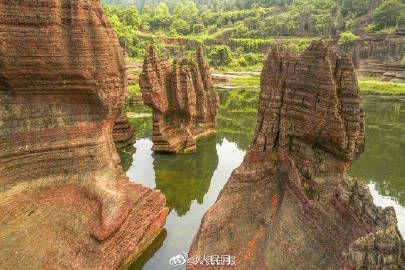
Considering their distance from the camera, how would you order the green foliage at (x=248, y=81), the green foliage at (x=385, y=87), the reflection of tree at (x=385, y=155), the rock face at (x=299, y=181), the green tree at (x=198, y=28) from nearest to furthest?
the rock face at (x=299, y=181), the reflection of tree at (x=385, y=155), the green foliage at (x=385, y=87), the green foliage at (x=248, y=81), the green tree at (x=198, y=28)

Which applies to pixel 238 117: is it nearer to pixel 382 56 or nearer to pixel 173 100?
pixel 173 100

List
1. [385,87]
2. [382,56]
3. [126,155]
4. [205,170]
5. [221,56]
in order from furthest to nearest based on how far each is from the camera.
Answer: [221,56] → [382,56] → [385,87] → [126,155] → [205,170]

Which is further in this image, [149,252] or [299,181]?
[149,252]

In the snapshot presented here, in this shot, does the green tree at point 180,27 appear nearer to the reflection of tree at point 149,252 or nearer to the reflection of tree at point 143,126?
the reflection of tree at point 143,126

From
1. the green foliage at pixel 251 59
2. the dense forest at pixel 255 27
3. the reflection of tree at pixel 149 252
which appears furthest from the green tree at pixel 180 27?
the reflection of tree at pixel 149 252

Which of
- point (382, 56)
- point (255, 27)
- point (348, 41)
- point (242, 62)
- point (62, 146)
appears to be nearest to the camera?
point (62, 146)

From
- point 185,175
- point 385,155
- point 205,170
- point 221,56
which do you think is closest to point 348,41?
point 221,56

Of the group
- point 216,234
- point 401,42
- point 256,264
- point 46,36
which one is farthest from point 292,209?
point 401,42
